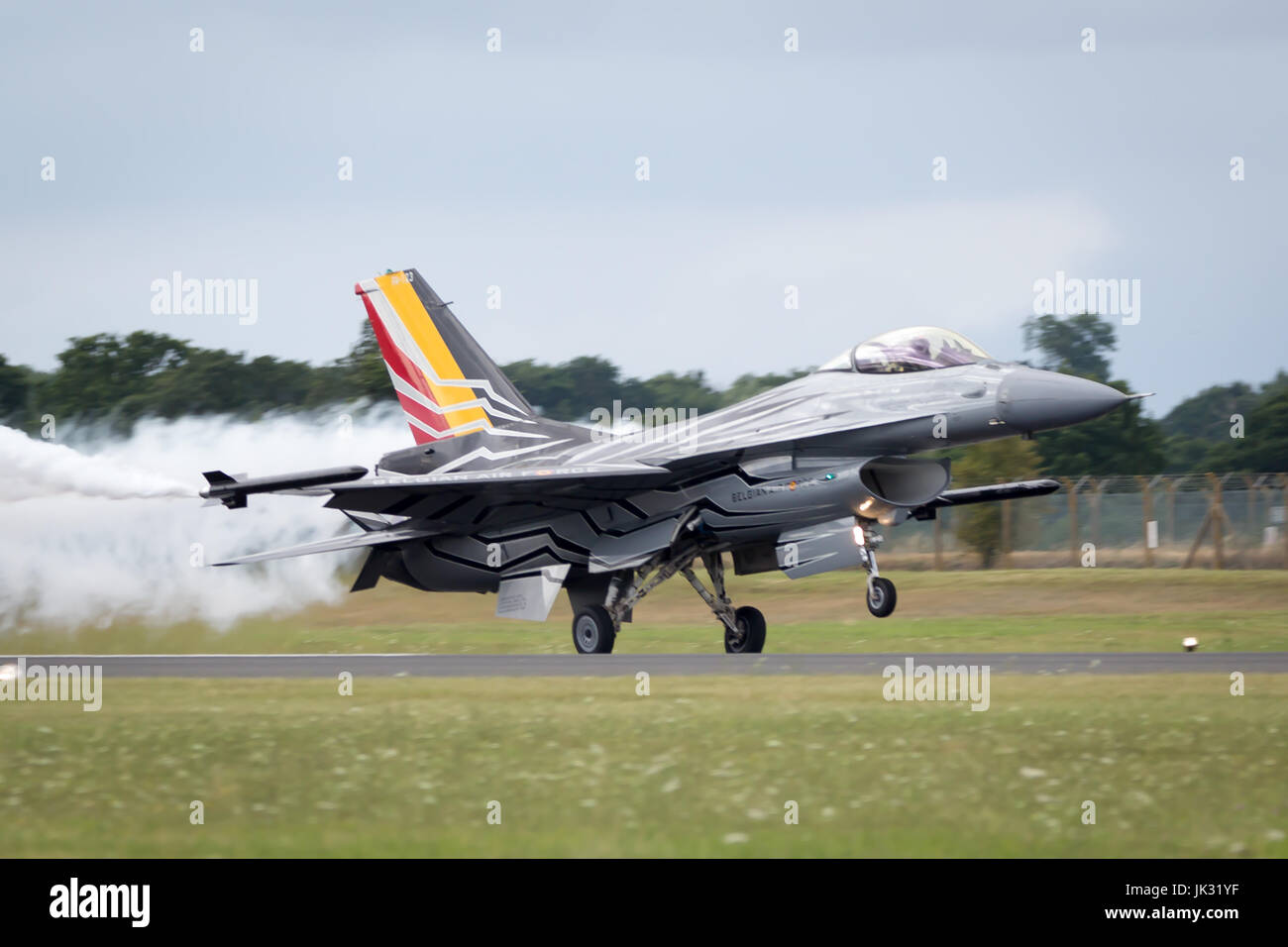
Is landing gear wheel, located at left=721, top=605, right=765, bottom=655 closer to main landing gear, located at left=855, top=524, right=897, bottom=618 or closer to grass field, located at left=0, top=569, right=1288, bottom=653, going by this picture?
grass field, located at left=0, top=569, right=1288, bottom=653

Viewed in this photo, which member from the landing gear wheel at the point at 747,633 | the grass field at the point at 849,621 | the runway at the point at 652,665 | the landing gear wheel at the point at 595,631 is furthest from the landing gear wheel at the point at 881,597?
the grass field at the point at 849,621

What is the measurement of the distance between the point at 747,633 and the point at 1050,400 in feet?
20.0

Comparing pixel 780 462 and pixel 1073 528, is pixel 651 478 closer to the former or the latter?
pixel 780 462

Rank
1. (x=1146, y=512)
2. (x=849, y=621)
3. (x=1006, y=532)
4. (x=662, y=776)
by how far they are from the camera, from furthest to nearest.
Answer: (x=1006, y=532) < (x=1146, y=512) < (x=849, y=621) < (x=662, y=776)

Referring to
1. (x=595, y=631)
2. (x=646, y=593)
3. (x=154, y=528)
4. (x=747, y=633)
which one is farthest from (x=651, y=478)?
(x=154, y=528)

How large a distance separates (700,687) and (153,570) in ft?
38.4

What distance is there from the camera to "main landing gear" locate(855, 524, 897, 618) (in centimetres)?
1816

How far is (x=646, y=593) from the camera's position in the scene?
21.5 metres

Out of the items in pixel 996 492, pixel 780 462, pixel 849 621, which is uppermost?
pixel 780 462

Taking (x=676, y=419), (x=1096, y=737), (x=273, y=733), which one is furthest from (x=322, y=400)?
(x=1096, y=737)

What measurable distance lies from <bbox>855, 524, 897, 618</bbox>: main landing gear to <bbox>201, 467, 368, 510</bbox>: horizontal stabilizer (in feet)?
20.7

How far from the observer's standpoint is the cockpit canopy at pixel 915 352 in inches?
→ 746

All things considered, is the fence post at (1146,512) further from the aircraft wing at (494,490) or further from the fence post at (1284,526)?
the aircraft wing at (494,490)
